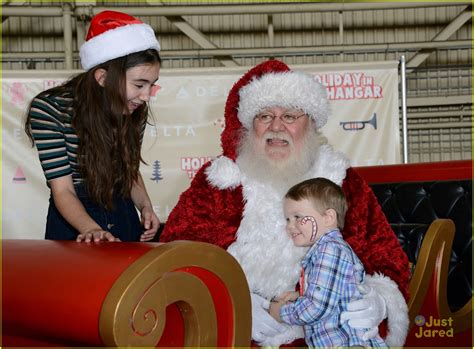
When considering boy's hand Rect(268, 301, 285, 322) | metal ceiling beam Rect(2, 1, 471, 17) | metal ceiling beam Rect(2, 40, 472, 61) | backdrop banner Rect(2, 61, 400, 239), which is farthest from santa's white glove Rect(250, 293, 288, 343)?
metal ceiling beam Rect(2, 1, 471, 17)

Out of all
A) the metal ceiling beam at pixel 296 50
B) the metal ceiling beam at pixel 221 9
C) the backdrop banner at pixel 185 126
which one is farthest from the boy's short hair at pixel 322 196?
the metal ceiling beam at pixel 221 9

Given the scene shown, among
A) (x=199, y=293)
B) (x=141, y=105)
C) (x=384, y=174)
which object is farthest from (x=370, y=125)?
(x=199, y=293)

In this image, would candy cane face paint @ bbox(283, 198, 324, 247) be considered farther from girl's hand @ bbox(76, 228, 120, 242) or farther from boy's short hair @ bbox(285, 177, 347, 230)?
girl's hand @ bbox(76, 228, 120, 242)

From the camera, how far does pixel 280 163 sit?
2213mm

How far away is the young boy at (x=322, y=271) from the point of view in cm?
165

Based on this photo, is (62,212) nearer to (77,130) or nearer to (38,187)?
(77,130)

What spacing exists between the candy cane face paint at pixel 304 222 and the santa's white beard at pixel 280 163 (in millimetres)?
443

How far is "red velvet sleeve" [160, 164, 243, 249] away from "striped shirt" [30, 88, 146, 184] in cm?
50

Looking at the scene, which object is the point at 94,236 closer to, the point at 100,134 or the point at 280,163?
the point at 100,134

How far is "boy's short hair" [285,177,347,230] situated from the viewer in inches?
68.9

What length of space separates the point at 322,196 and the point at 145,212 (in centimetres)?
58

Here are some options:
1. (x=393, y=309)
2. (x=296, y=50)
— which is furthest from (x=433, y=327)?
(x=296, y=50)

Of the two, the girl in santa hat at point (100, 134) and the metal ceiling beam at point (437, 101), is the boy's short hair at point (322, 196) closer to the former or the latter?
the girl in santa hat at point (100, 134)

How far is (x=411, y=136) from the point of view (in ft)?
26.1
